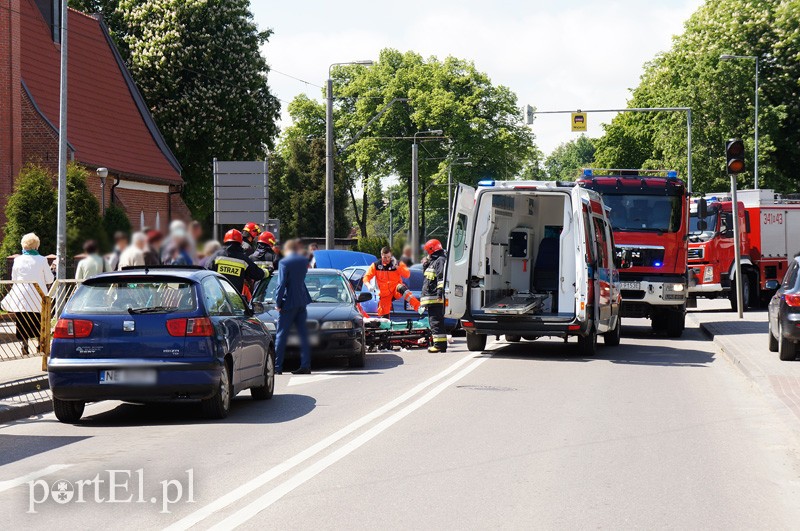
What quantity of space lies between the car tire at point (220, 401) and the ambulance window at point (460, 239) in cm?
776

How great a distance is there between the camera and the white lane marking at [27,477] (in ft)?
26.3

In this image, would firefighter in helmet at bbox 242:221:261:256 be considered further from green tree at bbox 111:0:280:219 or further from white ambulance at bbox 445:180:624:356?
green tree at bbox 111:0:280:219

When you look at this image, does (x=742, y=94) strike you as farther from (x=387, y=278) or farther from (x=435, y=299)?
(x=435, y=299)

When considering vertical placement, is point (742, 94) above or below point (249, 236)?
above

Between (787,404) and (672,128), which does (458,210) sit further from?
(672,128)

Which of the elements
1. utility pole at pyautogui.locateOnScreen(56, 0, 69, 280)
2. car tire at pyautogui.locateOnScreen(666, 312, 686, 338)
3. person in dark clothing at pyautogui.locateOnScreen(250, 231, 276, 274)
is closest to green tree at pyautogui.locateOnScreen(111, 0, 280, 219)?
utility pole at pyautogui.locateOnScreen(56, 0, 69, 280)

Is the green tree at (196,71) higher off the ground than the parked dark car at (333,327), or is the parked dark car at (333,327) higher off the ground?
the green tree at (196,71)

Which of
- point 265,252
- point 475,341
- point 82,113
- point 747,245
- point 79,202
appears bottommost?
point 475,341

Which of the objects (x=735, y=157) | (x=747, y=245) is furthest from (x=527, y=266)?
(x=747, y=245)

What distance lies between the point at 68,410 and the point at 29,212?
1755cm

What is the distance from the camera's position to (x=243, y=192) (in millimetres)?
24891

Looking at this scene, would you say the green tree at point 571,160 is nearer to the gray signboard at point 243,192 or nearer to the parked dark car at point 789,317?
the gray signboard at point 243,192

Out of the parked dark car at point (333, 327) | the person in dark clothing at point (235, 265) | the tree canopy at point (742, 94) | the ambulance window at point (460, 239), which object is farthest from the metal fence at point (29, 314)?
the tree canopy at point (742, 94)

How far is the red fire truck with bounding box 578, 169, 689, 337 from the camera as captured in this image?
23375mm
